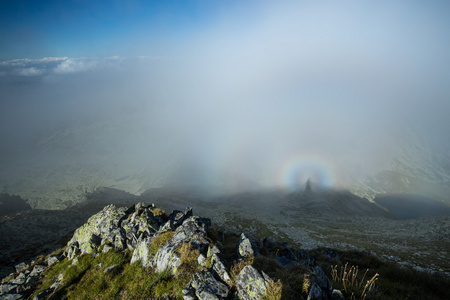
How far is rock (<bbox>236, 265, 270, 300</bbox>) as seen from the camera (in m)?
7.39

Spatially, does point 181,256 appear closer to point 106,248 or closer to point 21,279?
point 106,248

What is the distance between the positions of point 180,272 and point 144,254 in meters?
5.20

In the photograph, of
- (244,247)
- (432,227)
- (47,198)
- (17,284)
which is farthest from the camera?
(47,198)

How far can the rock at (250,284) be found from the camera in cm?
739

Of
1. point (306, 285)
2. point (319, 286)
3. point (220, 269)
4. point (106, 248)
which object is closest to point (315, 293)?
point (306, 285)

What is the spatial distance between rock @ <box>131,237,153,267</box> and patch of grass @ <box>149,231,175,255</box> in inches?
13.6

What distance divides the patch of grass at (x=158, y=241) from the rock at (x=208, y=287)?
19.4 feet

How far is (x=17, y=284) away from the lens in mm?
16719

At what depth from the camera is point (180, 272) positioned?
9.88 meters

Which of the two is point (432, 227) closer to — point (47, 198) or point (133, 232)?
point (133, 232)

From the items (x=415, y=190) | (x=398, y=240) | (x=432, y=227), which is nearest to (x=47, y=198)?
(x=398, y=240)

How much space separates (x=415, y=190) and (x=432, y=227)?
441 ft

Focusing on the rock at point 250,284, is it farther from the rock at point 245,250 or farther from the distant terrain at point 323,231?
the distant terrain at point 323,231

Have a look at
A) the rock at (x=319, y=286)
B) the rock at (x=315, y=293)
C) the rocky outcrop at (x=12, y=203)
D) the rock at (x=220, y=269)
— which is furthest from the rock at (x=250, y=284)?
the rocky outcrop at (x=12, y=203)
